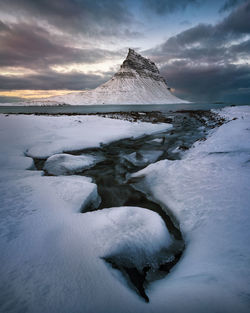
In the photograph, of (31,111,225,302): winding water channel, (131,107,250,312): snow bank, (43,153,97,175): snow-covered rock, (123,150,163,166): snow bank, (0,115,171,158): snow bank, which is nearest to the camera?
(131,107,250,312): snow bank

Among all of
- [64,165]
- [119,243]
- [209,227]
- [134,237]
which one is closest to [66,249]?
[119,243]

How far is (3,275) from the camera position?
2.19m

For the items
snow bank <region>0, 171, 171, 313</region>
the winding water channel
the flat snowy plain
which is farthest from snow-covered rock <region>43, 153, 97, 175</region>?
snow bank <region>0, 171, 171, 313</region>

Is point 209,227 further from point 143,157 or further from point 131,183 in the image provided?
point 143,157

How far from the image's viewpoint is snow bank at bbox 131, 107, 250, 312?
6.41 feet

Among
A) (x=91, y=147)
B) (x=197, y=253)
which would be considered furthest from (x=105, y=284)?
(x=91, y=147)

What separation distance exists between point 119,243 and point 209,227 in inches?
77.8

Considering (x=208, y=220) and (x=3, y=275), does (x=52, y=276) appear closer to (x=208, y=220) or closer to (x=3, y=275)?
(x=3, y=275)

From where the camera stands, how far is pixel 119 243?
288cm

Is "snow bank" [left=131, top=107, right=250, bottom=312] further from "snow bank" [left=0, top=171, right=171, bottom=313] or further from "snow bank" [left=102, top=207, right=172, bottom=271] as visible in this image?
"snow bank" [left=0, top=171, right=171, bottom=313]

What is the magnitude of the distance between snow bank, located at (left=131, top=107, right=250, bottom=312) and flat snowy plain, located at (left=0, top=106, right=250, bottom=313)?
0.05 ft

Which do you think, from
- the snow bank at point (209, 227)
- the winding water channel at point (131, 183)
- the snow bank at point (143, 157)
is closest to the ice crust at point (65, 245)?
the winding water channel at point (131, 183)

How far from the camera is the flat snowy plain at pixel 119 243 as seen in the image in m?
1.97

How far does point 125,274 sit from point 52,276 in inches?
43.4
